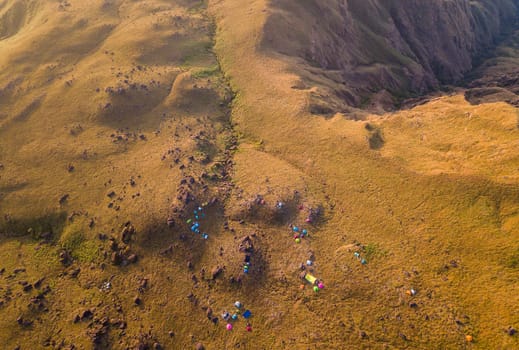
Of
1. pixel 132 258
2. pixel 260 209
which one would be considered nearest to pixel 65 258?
pixel 132 258

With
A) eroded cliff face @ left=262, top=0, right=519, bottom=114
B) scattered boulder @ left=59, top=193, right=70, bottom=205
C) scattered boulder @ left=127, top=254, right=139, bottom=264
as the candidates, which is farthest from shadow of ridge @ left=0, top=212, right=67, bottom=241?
eroded cliff face @ left=262, top=0, right=519, bottom=114

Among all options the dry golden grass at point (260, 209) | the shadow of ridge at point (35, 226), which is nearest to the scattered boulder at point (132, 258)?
the dry golden grass at point (260, 209)

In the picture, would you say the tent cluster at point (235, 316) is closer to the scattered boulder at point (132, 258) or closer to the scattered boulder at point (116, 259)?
the scattered boulder at point (132, 258)

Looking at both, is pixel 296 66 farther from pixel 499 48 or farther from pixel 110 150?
pixel 499 48

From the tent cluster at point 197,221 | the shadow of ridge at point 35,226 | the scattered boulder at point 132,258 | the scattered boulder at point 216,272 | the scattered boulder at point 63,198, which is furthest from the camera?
the scattered boulder at point 63,198

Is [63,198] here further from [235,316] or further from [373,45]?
[373,45]

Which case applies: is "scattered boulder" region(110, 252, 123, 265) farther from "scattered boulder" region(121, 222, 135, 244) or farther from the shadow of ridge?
the shadow of ridge

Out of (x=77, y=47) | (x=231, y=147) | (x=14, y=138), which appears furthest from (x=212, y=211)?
(x=77, y=47)
